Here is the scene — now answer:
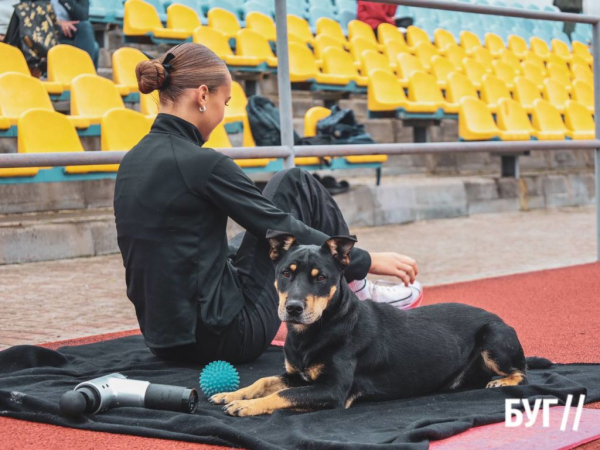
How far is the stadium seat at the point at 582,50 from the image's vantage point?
15.1 meters

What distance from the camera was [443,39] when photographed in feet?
42.5

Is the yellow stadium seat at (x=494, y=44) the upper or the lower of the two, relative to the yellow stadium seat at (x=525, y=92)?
upper

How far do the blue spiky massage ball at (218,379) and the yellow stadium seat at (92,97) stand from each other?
14.2 ft

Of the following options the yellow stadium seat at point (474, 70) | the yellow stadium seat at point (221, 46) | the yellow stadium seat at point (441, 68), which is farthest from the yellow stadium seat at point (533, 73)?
the yellow stadium seat at point (221, 46)

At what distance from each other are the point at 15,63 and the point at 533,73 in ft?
27.9

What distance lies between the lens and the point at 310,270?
254 centimetres

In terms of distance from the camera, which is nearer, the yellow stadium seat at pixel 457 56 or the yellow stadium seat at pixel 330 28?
the yellow stadium seat at pixel 330 28

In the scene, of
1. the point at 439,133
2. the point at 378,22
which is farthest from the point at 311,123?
the point at 378,22

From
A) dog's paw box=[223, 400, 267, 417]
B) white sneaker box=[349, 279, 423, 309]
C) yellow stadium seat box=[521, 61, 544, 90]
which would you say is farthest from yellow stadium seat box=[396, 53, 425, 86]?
dog's paw box=[223, 400, 267, 417]

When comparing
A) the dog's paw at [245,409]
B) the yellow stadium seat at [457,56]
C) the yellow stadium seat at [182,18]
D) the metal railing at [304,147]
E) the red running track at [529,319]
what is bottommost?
the red running track at [529,319]

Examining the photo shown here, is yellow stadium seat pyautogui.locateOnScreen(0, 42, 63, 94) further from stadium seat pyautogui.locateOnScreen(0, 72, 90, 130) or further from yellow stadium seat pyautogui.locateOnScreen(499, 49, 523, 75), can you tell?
yellow stadium seat pyautogui.locateOnScreen(499, 49, 523, 75)

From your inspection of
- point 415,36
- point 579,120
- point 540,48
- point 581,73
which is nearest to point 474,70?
point 415,36

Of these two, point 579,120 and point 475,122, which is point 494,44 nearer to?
point 579,120

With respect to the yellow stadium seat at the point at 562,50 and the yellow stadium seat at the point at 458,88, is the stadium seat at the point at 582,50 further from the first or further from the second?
the yellow stadium seat at the point at 458,88
